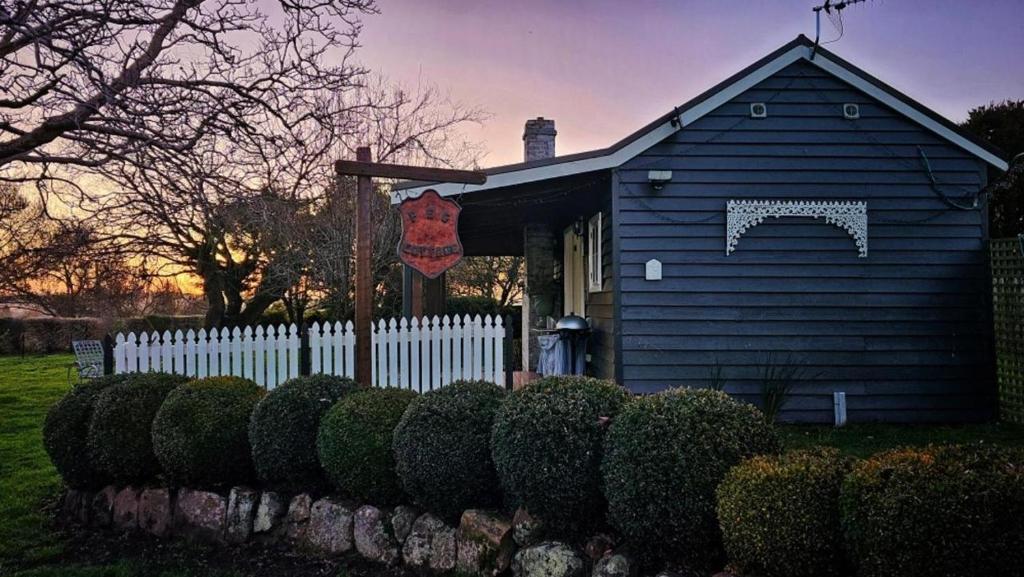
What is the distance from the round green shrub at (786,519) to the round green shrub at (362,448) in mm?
1915

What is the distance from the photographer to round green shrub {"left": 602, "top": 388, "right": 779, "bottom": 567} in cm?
260

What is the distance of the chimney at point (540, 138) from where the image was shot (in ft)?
34.0

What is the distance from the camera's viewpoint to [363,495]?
3.70 m

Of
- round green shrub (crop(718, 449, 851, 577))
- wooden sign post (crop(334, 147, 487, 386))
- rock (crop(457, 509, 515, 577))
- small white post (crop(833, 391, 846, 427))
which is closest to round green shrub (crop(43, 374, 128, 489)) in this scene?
wooden sign post (crop(334, 147, 487, 386))

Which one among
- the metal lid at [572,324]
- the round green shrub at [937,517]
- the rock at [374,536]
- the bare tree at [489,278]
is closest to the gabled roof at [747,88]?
the metal lid at [572,324]

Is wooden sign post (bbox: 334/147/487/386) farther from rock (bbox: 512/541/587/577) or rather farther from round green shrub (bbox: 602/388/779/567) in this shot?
round green shrub (bbox: 602/388/779/567)

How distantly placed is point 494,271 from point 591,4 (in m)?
12.3

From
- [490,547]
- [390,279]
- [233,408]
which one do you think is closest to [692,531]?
[490,547]

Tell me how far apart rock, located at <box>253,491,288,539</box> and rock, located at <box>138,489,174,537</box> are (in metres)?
0.67

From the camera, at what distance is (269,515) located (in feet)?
13.0

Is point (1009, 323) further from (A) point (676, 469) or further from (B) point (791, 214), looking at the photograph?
(A) point (676, 469)

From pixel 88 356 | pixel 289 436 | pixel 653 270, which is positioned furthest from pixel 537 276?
pixel 289 436

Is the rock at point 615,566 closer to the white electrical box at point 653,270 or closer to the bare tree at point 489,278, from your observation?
the white electrical box at point 653,270

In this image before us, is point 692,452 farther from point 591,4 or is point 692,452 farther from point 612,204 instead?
point 591,4
